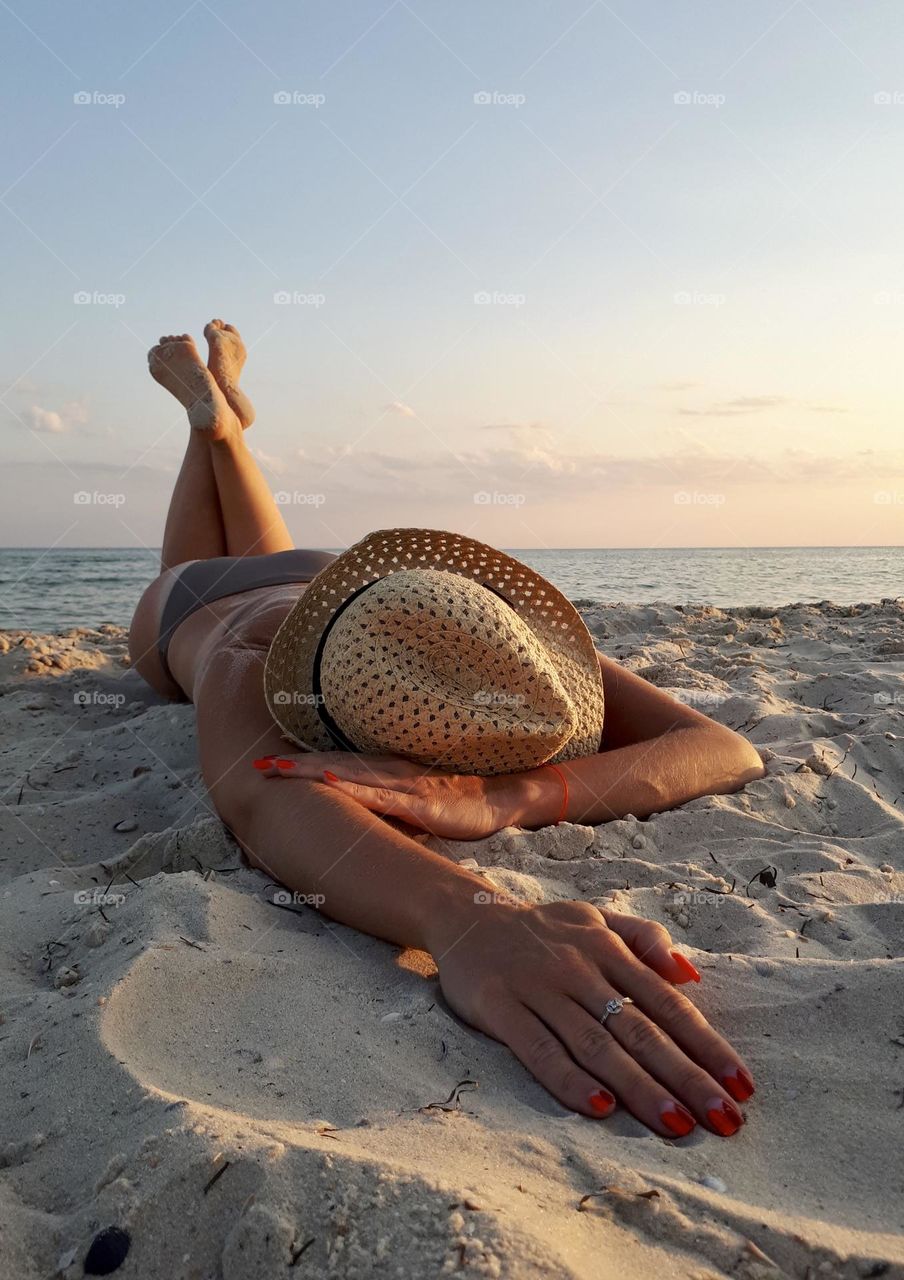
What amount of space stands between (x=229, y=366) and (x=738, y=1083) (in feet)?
14.1

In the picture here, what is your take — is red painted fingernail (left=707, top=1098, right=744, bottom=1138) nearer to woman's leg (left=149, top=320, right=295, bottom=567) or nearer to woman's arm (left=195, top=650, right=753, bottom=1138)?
woman's arm (left=195, top=650, right=753, bottom=1138)

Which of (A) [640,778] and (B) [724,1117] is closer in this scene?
(B) [724,1117]

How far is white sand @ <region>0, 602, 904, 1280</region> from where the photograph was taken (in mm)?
965

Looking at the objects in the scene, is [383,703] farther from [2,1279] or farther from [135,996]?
[2,1279]

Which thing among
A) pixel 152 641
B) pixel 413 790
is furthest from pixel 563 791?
pixel 152 641

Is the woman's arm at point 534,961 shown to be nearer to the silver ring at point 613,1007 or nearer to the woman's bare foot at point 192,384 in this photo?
the silver ring at point 613,1007

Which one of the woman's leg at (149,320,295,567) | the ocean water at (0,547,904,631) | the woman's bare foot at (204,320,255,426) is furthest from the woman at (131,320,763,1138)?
the ocean water at (0,547,904,631)

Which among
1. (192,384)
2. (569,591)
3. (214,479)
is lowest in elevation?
(569,591)

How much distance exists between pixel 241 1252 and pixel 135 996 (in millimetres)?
585

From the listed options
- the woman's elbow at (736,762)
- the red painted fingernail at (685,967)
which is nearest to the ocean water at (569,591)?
the woman's elbow at (736,762)

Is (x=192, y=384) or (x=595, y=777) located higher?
(x=192, y=384)

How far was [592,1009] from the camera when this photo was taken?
1.39 meters

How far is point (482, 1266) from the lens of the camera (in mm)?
885

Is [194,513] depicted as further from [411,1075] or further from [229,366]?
[411,1075]
